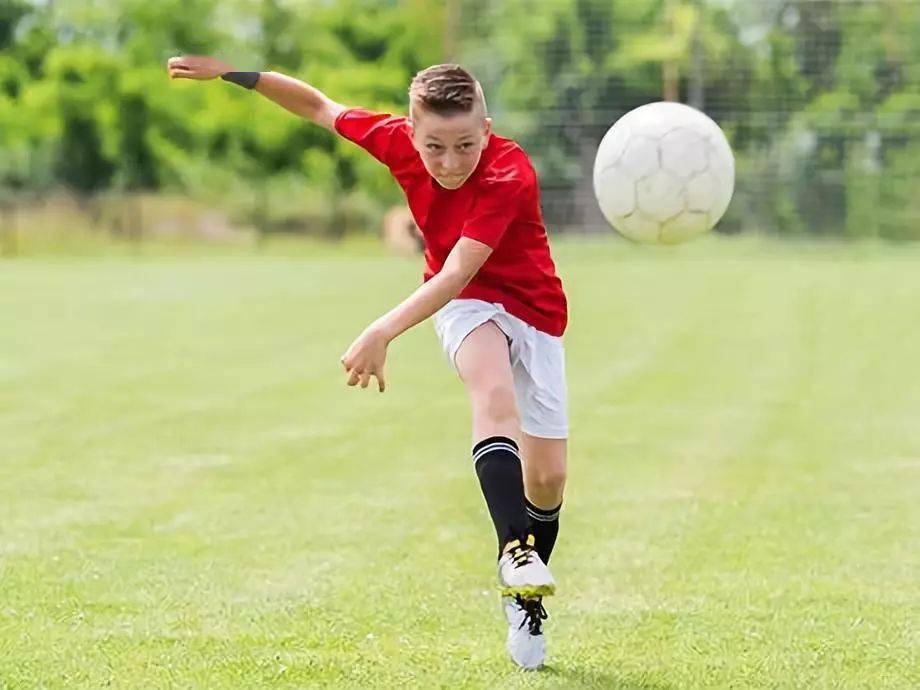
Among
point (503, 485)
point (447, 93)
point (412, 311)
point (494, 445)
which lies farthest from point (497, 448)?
point (447, 93)

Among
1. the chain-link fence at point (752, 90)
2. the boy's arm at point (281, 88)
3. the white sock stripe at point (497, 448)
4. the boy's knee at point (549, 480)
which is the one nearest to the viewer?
the white sock stripe at point (497, 448)

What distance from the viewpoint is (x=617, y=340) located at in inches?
600

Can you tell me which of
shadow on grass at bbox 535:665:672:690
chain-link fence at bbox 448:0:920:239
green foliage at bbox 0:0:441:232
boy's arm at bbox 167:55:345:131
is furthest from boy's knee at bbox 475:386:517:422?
green foliage at bbox 0:0:441:232

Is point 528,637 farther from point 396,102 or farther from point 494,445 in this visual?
point 396,102

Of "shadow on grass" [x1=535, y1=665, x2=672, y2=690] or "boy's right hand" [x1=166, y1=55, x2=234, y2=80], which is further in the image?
"boy's right hand" [x1=166, y1=55, x2=234, y2=80]

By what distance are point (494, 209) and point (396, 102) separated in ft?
137

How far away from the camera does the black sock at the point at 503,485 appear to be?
14.4ft

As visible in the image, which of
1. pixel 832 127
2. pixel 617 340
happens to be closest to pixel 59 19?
pixel 832 127

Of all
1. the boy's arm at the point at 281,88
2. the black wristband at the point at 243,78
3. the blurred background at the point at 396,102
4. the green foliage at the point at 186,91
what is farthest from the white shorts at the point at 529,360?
the green foliage at the point at 186,91

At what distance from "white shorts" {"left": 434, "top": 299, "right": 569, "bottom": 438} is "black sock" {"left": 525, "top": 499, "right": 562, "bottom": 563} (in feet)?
0.88

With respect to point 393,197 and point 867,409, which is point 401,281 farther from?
point 393,197

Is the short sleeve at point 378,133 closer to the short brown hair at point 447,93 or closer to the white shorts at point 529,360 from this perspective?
the short brown hair at point 447,93

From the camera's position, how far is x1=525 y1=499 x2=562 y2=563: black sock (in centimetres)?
499

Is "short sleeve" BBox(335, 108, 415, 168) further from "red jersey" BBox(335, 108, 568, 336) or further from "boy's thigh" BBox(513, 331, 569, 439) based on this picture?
"boy's thigh" BBox(513, 331, 569, 439)
